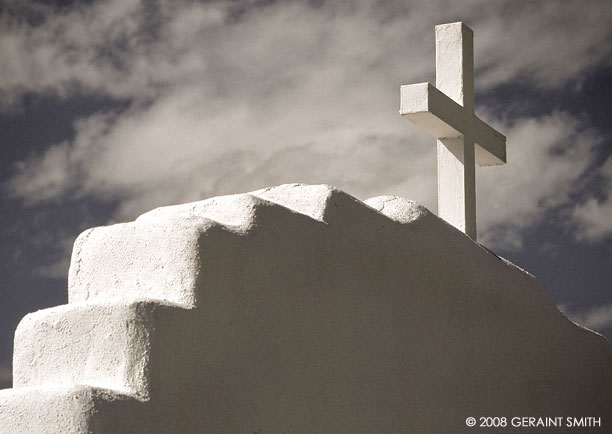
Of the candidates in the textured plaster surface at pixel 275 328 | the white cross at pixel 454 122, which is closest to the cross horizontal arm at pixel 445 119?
the white cross at pixel 454 122

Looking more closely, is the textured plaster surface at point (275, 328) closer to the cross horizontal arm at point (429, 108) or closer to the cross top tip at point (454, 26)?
the cross horizontal arm at point (429, 108)

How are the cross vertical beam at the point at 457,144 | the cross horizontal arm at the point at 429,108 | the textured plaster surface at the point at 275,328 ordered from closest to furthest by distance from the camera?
the textured plaster surface at the point at 275,328 → the cross horizontal arm at the point at 429,108 → the cross vertical beam at the point at 457,144

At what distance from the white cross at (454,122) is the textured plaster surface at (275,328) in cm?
70

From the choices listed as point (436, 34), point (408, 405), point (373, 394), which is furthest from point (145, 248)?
point (436, 34)

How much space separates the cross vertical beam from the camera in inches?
187

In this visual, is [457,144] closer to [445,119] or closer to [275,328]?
[445,119]

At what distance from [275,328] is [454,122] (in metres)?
2.19

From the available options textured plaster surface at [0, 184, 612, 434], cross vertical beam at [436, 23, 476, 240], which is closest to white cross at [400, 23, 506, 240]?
cross vertical beam at [436, 23, 476, 240]

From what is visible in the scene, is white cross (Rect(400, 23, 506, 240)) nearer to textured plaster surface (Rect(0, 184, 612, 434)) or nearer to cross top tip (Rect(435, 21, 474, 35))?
Answer: cross top tip (Rect(435, 21, 474, 35))

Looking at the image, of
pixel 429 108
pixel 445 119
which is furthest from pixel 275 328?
pixel 445 119

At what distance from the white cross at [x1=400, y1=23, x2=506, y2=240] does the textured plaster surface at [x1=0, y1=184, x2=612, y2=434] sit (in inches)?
27.5

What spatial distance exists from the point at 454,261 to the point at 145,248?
154cm

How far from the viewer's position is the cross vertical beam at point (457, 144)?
476cm

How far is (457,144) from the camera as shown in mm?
4809
